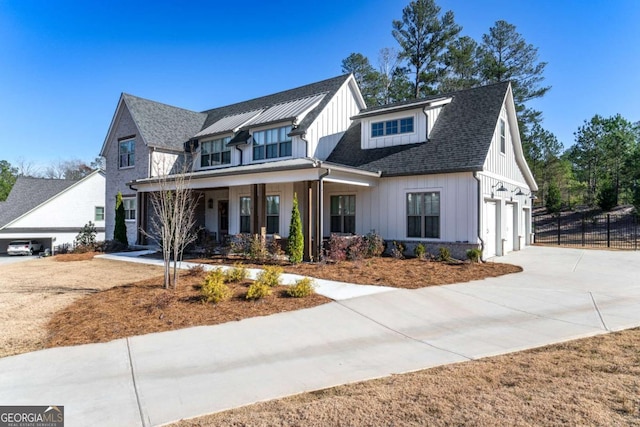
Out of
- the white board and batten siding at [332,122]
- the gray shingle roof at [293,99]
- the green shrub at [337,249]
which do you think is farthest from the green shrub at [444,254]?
the gray shingle roof at [293,99]

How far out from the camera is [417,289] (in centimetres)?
913

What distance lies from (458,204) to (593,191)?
3509 centimetres

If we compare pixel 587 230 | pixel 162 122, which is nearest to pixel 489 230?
pixel 587 230

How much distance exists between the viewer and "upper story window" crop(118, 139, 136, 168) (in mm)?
21719

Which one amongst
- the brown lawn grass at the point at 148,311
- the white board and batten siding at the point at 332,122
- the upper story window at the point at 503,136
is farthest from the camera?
the white board and batten siding at the point at 332,122

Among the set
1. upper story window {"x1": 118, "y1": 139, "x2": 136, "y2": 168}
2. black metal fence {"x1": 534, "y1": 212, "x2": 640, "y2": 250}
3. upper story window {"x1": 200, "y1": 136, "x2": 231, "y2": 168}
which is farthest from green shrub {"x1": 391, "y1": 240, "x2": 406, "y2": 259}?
upper story window {"x1": 118, "y1": 139, "x2": 136, "y2": 168}

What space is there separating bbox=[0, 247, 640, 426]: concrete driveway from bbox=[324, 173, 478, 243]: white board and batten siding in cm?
490

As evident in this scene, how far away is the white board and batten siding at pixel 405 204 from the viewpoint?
13461 mm

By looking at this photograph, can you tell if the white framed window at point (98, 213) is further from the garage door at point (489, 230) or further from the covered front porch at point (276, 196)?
the garage door at point (489, 230)

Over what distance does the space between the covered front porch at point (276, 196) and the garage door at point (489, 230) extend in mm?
4837

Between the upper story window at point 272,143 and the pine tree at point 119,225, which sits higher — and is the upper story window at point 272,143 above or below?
above

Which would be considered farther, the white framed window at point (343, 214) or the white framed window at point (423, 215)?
the white framed window at point (343, 214)

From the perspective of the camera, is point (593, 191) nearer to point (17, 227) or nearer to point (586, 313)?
point (586, 313)

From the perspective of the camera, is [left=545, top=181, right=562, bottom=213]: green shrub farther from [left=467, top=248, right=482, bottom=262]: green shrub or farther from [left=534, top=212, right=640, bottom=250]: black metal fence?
[left=467, top=248, right=482, bottom=262]: green shrub
